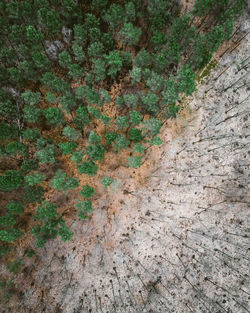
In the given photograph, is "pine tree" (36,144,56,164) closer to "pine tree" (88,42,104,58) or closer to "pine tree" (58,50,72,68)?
"pine tree" (58,50,72,68)

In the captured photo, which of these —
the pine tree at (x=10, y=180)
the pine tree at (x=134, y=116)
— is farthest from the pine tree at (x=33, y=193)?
the pine tree at (x=134, y=116)

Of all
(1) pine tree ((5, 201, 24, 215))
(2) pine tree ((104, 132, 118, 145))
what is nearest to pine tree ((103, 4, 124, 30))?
(2) pine tree ((104, 132, 118, 145))

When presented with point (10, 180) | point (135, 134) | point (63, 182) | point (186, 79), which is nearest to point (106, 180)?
point (63, 182)

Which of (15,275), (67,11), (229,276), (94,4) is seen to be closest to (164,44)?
(94,4)

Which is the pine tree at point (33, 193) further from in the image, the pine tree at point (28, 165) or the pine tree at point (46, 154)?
the pine tree at point (46, 154)

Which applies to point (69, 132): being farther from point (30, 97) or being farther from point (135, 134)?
point (135, 134)

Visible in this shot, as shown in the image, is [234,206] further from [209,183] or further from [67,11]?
[67,11]
